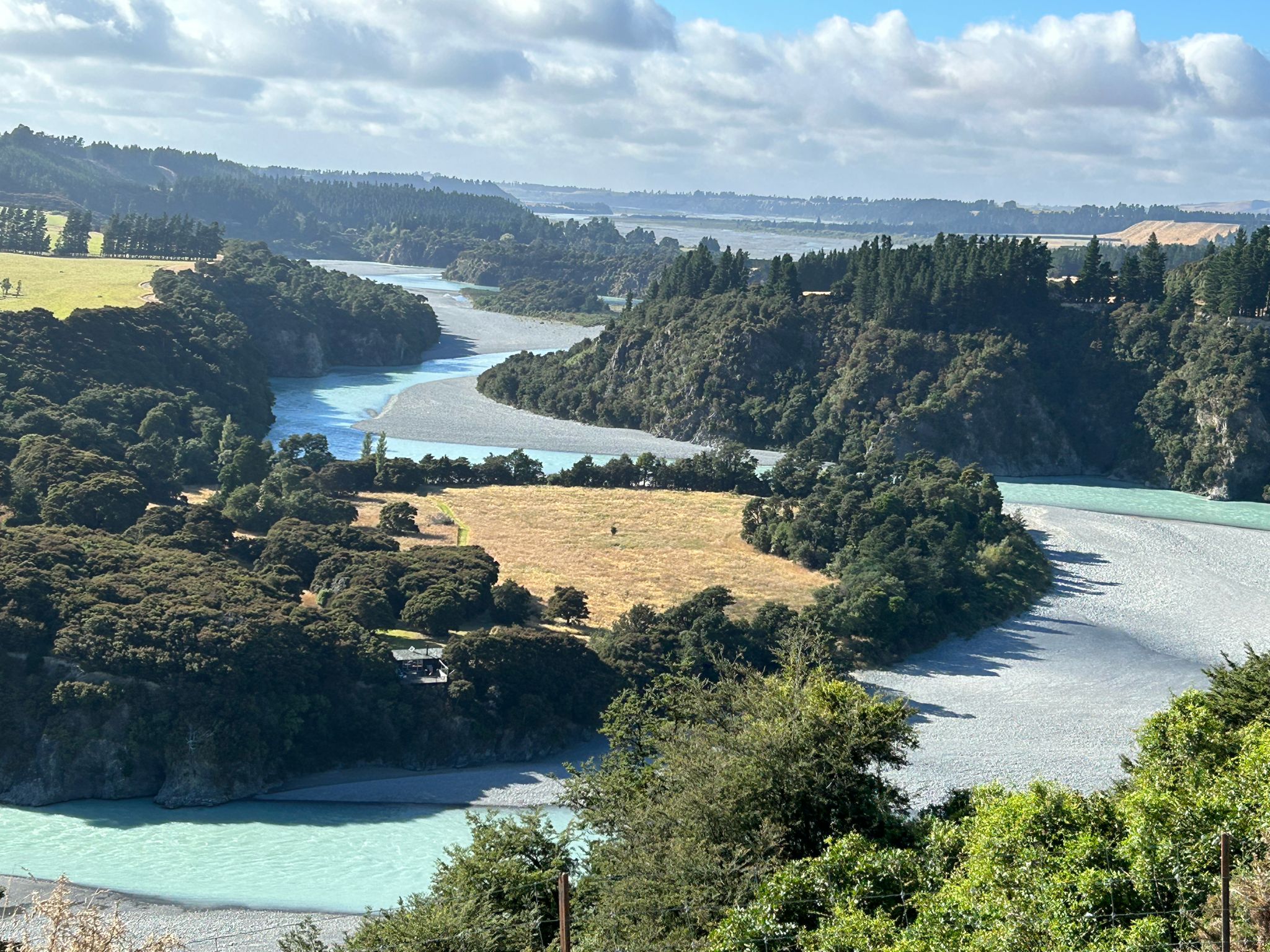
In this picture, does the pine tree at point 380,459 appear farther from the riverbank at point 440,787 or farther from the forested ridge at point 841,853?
the forested ridge at point 841,853

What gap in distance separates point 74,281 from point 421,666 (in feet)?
263

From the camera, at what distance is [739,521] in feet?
238

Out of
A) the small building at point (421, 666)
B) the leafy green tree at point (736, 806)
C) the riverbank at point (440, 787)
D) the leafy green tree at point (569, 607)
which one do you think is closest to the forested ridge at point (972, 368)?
the leafy green tree at point (569, 607)

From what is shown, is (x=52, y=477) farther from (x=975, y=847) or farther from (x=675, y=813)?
(x=975, y=847)

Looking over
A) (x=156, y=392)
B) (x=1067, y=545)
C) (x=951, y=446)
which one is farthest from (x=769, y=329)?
(x=156, y=392)

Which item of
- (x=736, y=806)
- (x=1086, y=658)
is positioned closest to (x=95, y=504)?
(x=1086, y=658)

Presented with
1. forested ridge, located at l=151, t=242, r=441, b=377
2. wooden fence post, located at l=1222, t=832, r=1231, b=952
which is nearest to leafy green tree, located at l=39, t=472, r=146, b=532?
wooden fence post, located at l=1222, t=832, r=1231, b=952

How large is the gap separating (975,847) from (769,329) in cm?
8678

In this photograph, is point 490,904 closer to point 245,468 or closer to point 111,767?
point 111,767

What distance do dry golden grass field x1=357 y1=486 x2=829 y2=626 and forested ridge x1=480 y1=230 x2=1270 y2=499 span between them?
736 inches

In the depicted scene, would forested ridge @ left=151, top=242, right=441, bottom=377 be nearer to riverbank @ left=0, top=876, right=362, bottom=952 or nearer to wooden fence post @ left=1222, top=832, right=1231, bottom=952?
riverbank @ left=0, top=876, right=362, bottom=952

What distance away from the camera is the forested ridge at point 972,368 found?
302 feet

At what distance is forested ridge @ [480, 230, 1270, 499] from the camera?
9219cm

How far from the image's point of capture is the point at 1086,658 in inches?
2121
